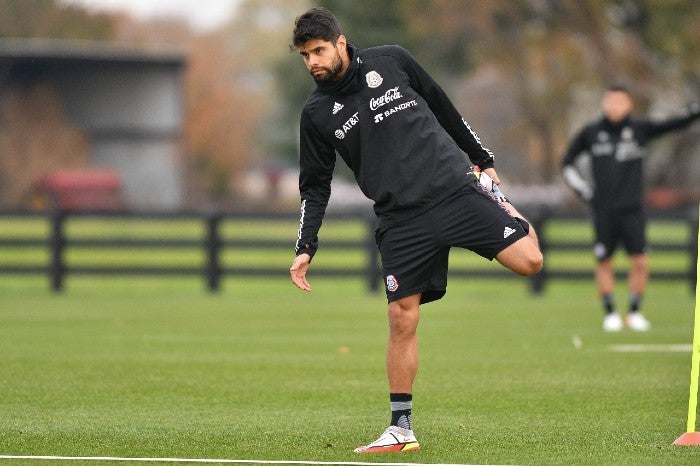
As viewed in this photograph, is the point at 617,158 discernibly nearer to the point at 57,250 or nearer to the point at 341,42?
the point at 341,42

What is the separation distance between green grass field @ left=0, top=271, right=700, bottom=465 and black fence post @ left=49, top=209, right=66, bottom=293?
123 inches

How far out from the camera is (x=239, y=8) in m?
120

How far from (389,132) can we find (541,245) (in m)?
14.0

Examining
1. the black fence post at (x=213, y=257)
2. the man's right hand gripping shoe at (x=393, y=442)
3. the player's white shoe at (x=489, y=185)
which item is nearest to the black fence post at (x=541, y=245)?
the black fence post at (x=213, y=257)

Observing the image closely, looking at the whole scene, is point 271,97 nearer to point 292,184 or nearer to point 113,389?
point 292,184

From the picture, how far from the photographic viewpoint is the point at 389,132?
25.4 feet

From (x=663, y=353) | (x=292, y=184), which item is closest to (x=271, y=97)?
(x=292, y=184)

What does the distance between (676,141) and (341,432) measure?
40950mm

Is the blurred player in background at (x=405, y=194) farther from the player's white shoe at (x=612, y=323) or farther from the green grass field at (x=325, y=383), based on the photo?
the player's white shoe at (x=612, y=323)

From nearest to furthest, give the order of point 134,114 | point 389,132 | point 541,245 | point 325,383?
point 389,132
point 325,383
point 541,245
point 134,114

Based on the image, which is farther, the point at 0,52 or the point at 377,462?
the point at 0,52

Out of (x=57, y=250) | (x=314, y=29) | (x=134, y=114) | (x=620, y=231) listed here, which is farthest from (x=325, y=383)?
(x=134, y=114)

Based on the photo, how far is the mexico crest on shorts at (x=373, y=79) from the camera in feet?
25.5

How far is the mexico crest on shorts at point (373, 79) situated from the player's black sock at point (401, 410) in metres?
1.63
